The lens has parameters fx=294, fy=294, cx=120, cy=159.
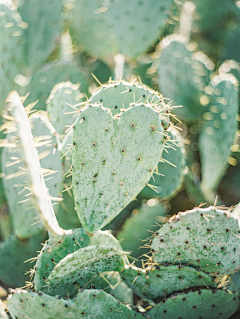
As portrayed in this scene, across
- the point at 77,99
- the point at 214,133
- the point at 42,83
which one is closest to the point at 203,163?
the point at 214,133

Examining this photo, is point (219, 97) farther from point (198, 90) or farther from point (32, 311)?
point (32, 311)

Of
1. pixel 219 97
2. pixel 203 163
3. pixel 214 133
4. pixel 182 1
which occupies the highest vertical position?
pixel 182 1

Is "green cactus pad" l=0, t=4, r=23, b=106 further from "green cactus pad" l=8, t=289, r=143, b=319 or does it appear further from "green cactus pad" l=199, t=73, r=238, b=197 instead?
"green cactus pad" l=199, t=73, r=238, b=197

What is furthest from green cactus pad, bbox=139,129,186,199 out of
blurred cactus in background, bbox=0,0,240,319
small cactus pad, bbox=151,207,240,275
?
small cactus pad, bbox=151,207,240,275

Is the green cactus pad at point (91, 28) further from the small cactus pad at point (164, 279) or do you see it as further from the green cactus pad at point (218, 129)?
the small cactus pad at point (164, 279)

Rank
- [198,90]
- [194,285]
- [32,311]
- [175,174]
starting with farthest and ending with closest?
[198,90], [175,174], [194,285], [32,311]

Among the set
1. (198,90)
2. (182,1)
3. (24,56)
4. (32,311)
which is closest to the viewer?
(32,311)

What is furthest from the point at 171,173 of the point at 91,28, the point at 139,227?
the point at 91,28

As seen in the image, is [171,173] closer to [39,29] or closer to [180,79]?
[180,79]
